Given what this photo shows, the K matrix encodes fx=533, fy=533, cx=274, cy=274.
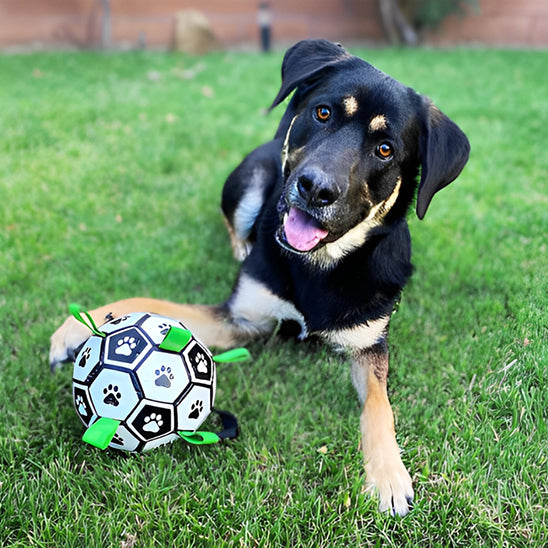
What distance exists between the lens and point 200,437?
223 centimetres

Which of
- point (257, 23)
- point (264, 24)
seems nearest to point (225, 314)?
point (264, 24)

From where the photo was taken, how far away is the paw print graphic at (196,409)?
2148 mm

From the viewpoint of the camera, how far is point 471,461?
224 centimetres

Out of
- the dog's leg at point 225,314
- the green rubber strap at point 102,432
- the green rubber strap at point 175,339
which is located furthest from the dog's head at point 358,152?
the green rubber strap at point 102,432

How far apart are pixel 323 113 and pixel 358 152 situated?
11.3 inches

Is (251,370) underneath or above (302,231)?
underneath

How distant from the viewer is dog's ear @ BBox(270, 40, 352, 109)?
99.6 inches

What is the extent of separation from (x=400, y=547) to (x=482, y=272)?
6.86ft

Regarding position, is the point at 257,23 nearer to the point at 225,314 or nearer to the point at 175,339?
the point at 225,314

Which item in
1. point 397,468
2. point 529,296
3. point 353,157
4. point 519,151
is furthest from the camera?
point 519,151

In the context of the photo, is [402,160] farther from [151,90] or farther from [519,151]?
[151,90]

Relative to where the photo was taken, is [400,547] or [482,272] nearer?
[400,547]

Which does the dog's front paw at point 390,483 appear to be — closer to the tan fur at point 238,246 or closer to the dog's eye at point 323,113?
the dog's eye at point 323,113


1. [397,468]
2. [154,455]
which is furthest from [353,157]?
[154,455]
